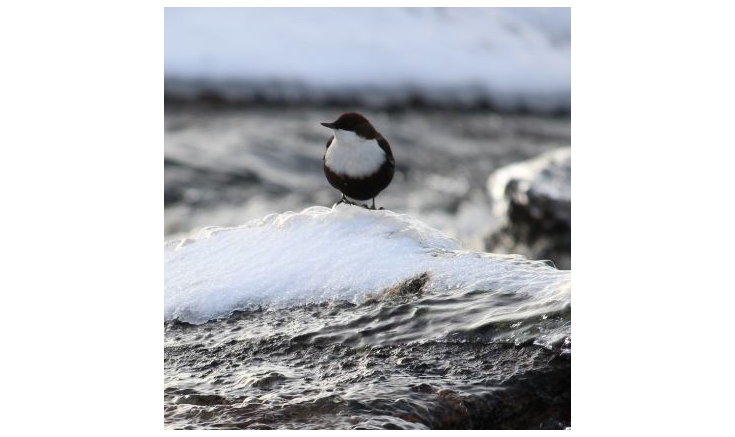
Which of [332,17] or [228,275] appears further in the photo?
[332,17]

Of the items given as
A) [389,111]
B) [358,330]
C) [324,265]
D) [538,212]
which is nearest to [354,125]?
[324,265]

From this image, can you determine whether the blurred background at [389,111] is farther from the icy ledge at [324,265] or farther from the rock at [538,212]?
the icy ledge at [324,265]

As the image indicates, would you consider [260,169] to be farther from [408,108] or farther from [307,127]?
[408,108]

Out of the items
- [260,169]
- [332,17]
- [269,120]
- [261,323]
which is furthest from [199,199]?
[261,323]

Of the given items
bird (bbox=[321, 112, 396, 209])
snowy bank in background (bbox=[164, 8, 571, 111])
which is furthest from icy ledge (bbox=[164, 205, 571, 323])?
snowy bank in background (bbox=[164, 8, 571, 111])

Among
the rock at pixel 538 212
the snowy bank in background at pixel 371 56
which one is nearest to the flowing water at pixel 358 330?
the snowy bank in background at pixel 371 56

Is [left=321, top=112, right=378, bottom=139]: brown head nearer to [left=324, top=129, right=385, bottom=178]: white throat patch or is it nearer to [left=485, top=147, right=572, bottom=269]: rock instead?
[left=324, top=129, right=385, bottom=178]: white throat patch
